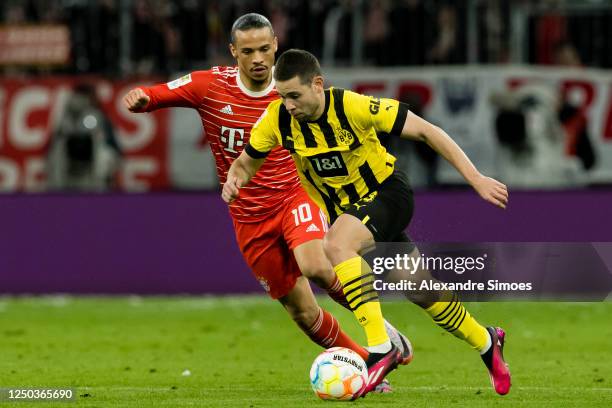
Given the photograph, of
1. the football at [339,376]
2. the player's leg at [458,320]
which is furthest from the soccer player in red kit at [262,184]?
the football at [339,376]

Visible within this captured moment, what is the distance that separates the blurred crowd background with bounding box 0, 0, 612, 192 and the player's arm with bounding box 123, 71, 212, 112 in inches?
278

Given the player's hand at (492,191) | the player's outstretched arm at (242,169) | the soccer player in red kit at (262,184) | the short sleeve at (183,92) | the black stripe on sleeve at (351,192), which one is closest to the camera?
the player's hand at (492,191)

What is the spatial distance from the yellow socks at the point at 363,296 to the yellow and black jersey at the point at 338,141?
52 centimetres

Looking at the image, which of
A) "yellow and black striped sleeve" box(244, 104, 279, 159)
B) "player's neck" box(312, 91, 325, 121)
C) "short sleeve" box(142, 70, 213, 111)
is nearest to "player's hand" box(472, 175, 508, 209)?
"player's neck" box(312, 91, 325, 121)

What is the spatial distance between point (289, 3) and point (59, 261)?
4020 mm

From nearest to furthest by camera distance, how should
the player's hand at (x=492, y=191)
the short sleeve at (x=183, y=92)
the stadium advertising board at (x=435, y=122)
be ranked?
the player's hand at (x=492, y=191)
the short sleeve at (x=183, y=92)
the stadium advertising board at (x=435, y=122)

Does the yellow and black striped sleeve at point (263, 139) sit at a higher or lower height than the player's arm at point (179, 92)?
lower

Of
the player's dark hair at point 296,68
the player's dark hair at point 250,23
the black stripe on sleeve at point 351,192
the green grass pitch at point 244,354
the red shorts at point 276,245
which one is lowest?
the green grass pitch at point 244,354

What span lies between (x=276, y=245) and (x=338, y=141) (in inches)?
55.9

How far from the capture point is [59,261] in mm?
16375

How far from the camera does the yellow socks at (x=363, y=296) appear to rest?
8336mm

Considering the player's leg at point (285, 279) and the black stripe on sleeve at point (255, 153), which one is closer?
the black stripe on sleeve at point (255, 153)

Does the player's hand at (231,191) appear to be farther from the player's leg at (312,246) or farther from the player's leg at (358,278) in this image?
the player's leg at (312,246)

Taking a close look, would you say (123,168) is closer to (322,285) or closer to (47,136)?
(47,136)
